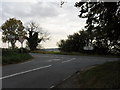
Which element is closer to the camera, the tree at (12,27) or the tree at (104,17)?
the tree at (104,17)

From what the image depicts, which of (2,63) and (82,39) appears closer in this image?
(2,63)

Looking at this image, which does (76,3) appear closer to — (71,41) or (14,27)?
(71,41)

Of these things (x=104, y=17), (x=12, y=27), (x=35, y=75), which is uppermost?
(x=12, y=27)

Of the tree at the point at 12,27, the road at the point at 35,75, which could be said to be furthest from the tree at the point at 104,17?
the tree at the point at 12,27

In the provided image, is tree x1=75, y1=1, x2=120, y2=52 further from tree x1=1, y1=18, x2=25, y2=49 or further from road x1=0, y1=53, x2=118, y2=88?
tree x1=1, y1=18, x2=25, y2=49

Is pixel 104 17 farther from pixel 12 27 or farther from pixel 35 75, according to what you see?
pixel 12 27

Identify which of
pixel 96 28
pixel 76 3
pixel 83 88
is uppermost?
pixel 76 3

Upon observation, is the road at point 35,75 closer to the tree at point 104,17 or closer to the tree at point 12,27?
the tree at point 104,17

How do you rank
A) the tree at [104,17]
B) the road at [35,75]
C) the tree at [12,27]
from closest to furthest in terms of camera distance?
the road at [35,75] < the tree at [104,17] < the tree at [12,27]

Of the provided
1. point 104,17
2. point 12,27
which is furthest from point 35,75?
point 12,27

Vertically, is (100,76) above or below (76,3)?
below

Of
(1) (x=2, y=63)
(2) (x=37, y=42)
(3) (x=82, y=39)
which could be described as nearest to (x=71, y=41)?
(3) (x=82, y=39)

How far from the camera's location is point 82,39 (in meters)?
48.9

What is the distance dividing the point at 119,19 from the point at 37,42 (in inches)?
2266
